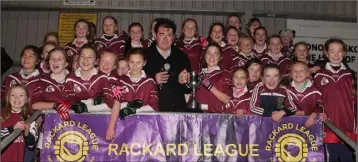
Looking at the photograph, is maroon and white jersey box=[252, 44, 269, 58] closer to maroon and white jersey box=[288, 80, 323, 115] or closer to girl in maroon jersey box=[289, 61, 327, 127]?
girl in maroon jersey box=[289, 61, 327, 127]

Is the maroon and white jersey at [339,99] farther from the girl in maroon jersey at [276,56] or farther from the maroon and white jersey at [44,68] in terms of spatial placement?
the maroon and white jersey at [44,68]

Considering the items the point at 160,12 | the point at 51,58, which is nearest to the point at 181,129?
the point at 51,58

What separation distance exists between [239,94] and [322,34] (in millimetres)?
5035

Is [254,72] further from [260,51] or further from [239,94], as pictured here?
[260,51]

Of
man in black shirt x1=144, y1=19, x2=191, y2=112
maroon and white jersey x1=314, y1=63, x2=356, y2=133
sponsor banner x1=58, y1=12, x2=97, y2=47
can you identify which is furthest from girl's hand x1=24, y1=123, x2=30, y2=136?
sponsor banner x1=58, y1=12, x2=97, y2=47

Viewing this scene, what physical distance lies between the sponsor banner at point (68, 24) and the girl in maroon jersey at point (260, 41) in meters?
3.76

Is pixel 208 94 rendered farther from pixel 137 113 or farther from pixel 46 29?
pixel 46 29

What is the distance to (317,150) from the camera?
3.87m

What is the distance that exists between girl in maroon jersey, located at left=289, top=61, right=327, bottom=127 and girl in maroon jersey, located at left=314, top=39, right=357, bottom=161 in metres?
0.17

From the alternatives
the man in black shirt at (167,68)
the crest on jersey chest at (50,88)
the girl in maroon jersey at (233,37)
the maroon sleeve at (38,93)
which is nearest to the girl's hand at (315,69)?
the girl in maroon jersey at (233,37)

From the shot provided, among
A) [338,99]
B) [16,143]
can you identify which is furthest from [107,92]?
[338,99]

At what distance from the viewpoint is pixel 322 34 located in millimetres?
8695

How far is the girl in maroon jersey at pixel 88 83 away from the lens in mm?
3994

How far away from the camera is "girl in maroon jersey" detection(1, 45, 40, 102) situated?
4535 millimetres
